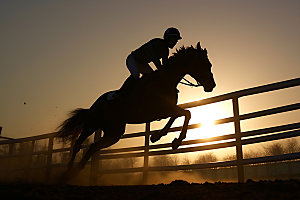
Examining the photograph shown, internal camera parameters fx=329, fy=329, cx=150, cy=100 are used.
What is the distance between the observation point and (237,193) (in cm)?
294

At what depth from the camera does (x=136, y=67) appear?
19.4 feet

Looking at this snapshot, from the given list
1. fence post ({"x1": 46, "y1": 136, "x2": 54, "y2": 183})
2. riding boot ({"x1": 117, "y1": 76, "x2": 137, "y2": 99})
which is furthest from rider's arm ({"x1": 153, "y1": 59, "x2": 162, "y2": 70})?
fence post ({"x1": 46, "y1": 136, "x2": 54, "y2": 183})

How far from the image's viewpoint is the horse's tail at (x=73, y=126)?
7.36 m

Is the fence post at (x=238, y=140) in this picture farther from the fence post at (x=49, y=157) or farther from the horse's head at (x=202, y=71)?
the fence post at (x=49, y=157)

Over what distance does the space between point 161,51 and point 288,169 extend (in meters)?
11.3

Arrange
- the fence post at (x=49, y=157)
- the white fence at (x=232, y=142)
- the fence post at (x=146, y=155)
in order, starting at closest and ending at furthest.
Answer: the white fence at (x=232, y=142) < the fence post at (x=146, y=155) < the fence post at (x=49, y=157)

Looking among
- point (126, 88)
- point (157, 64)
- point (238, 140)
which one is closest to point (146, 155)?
point (126, 88)

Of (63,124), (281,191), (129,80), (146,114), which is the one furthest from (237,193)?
(63,124)

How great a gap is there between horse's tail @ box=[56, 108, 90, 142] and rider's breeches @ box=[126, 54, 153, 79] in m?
1.89

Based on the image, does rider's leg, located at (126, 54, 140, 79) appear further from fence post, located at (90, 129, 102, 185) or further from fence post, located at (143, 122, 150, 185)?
fence post, located at (90, 129, 102, 185)

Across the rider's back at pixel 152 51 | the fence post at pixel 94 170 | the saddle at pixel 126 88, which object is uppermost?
the rider's back at pixel 152 51

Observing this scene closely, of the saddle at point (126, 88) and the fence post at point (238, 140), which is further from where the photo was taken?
the saddle at point (126, 88)

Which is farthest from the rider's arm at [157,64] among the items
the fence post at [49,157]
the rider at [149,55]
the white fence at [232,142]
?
the fence post at [49,157]

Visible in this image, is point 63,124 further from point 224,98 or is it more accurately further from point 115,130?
point 224,98
